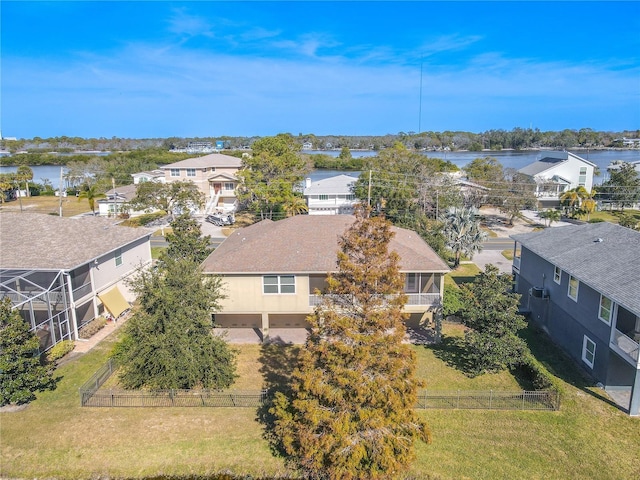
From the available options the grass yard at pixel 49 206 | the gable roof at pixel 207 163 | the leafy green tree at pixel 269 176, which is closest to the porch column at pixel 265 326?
the leafy green tree at pixel 269 176

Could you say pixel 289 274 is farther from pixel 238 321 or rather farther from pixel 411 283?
pixel 411 283

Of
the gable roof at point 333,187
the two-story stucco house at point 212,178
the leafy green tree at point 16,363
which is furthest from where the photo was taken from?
the two-story stucco house at point 212,178

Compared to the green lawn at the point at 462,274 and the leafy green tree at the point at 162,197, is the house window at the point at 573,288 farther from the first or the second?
the leafy green tree at the point at 162,197

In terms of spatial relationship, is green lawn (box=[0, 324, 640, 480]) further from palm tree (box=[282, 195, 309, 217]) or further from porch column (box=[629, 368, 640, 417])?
palm tree (box=[282, 195, 309, 217])

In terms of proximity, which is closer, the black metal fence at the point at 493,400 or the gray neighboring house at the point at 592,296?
the black metal fence at the point at 493,400

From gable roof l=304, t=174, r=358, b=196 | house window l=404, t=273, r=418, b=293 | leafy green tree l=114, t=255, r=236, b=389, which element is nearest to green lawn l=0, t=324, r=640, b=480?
leafy green tree l=114, t=255, r=236, b=389

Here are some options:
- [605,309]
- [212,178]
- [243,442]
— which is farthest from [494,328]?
[212,178]

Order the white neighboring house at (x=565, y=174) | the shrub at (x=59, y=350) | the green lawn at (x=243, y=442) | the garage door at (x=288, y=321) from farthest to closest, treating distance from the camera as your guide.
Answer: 1. the white neighboring house at (x=565, y=174)
2. the garage door at (x=288, y=321)
3. the shrub at (x=59, y=350)
4. the green lawn at (x=243, y=442)
